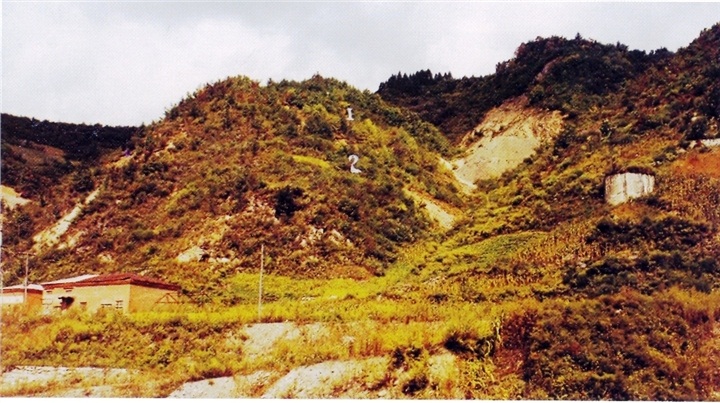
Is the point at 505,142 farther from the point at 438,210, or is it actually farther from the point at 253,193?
the point at 253,193

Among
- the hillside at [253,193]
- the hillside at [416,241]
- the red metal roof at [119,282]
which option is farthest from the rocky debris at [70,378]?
the hillside at [253,193]

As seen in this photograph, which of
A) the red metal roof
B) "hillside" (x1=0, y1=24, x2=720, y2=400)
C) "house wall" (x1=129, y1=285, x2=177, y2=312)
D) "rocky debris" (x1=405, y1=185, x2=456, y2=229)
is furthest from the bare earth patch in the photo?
"house wall" (x1=129, y1=285, x2=177, y2=312)

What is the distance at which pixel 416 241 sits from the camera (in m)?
23.9

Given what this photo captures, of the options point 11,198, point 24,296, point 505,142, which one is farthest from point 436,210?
point 11,198

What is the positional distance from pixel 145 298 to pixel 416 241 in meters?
10.0

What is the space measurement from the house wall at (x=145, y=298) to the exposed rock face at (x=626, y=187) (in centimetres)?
1343

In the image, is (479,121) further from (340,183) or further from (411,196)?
(340,183)

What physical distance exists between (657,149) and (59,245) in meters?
22.1

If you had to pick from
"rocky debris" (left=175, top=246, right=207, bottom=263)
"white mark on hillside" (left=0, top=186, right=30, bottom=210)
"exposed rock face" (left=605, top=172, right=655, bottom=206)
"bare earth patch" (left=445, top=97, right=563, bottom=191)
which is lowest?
"rocky debris" (left=175, top=246, right=207, bottom=263)

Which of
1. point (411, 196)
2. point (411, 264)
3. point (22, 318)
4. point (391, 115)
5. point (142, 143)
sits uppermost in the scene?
point (391, 115)

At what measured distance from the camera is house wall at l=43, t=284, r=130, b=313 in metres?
17.2

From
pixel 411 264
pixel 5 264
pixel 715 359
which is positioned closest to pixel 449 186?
pixel 411 264

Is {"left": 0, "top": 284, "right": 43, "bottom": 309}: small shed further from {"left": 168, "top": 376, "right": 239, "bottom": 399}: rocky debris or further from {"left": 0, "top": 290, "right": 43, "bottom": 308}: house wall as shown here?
{"left": 168, "top": 376, "right": 239, "bottom": 399}: rocky debris

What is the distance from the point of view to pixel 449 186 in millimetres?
31125
